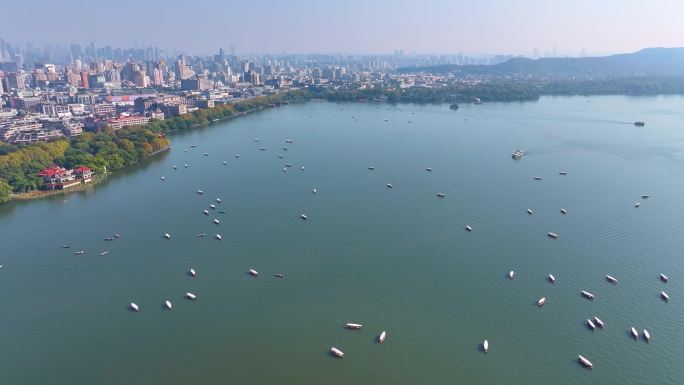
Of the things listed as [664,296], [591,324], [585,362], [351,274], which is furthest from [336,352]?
[664,296]

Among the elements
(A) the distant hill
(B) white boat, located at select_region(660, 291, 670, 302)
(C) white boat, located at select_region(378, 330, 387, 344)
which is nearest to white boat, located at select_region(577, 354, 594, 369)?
(B) white boat, located at select_region(660, 291, 670, 302)

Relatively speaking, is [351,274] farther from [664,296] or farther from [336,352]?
[664,296]

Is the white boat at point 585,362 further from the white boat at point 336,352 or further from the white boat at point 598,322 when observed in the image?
the white boat at point 336,352

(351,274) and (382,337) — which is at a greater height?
(351,274)

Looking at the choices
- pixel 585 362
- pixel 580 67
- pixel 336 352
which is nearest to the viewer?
pixel 585 362

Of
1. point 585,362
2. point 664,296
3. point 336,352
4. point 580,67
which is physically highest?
point 580,67

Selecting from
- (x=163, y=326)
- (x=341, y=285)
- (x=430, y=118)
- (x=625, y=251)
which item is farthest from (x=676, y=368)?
(x=430, y=118)

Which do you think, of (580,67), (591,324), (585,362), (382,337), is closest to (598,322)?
(591,324)

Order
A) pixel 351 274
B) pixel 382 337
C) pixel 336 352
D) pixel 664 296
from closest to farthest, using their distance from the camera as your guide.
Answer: pixel 336 352 → pixel 382 337 → pixel 664 296 → pixel 351 274

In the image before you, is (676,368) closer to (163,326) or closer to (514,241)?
(514,241)

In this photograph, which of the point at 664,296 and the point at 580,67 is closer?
the point at 664,296
